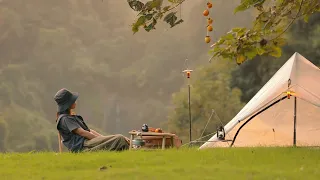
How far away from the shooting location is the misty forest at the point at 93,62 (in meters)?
21.2

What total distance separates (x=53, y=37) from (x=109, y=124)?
192 inches

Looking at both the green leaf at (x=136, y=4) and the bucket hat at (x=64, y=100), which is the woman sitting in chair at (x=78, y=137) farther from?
the green leaf at (x=136, y=4)

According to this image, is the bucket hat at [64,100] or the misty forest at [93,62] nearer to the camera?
the bucket hat at [64,100]

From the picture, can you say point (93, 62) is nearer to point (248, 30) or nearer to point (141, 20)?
point (248, 30)

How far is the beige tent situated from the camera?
246 inches

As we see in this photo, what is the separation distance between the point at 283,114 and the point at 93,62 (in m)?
17.5

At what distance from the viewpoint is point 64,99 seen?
5.15 metres

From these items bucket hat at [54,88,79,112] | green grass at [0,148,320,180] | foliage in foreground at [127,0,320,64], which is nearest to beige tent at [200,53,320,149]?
green grass at [0,148,320,180]

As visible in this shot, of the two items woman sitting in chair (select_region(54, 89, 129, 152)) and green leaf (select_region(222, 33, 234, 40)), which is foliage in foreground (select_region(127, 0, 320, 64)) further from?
woman sitting in chair (select_region(54, 89, 129, 152))

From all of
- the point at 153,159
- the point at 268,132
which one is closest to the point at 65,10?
the point at 268,132

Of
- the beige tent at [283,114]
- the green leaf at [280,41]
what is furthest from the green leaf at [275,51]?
the beige tent at [283,114]

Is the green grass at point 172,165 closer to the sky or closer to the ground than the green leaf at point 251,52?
closer to the ground

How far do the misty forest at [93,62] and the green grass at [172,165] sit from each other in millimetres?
15546

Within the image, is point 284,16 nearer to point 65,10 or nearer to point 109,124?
point 109,124
